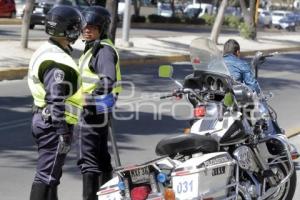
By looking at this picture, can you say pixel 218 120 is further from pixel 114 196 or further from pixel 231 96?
pixel 114 196

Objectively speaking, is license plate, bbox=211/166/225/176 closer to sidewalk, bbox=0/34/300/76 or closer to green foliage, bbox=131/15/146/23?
sidewalk, bbox=0/34/300/76

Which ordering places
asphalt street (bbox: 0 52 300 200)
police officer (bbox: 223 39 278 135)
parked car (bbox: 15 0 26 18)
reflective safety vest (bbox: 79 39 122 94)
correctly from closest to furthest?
1. reflective safety vest (bbox: 79 39 122 94)
2. police officer (bbox: 223 39 278 135)
3. asphalt street (bbox: 0 52 300 200)
4. parked car (bbox: 15 0 26 18)

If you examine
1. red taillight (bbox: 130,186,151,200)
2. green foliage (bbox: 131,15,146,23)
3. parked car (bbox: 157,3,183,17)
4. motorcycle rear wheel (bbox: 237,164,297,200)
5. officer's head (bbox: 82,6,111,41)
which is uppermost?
officer's head (bbox: 82,6,111,41)

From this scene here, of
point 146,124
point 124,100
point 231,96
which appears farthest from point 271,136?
point 124,100

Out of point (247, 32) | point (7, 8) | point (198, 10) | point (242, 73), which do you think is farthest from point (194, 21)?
point (242, 73)

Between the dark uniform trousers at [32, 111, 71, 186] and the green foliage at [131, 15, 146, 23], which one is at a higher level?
the dark uniform trousers at [32, 111, 71, 186]

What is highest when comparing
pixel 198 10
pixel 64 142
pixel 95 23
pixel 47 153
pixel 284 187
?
pixel 95 23

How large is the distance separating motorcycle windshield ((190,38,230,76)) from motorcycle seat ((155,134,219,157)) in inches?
30.9

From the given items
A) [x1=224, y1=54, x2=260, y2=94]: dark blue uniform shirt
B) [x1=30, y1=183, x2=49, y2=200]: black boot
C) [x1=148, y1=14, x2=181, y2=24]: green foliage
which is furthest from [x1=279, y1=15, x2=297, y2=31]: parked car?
[x1=30, y1=183, x2=49, y2=200]: black boot

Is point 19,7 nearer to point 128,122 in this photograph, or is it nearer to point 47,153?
point 128,122

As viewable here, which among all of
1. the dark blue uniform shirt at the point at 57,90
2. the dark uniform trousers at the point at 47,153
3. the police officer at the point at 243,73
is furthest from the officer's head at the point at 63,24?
the police officer at the point at 243,73

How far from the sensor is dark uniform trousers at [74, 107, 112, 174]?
5016 millimetres

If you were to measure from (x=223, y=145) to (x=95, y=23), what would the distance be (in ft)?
4.61

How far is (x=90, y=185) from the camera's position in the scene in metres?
5.18
